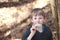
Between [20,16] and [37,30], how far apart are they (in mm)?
222

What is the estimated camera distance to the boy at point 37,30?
1808 millimetres

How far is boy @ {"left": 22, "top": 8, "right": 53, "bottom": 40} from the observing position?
5.93 ft

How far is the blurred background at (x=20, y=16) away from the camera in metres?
1.80

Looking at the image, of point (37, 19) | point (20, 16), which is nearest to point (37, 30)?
point (37, 19)

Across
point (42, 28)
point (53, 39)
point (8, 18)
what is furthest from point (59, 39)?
point (8, 18)

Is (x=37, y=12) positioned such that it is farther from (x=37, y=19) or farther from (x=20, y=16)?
(x=20, y=16)

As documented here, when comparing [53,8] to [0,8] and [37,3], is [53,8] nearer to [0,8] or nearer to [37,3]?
[37,3]

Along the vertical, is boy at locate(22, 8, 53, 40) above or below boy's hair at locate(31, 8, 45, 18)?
below

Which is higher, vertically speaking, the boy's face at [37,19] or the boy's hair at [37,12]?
the boy's hair at [37,12]

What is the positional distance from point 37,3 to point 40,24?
22 cm

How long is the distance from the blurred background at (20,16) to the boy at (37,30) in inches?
1.6

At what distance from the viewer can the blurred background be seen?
180 centimetres

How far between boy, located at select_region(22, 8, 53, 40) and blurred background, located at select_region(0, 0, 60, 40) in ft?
0.14

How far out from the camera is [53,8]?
186cm
